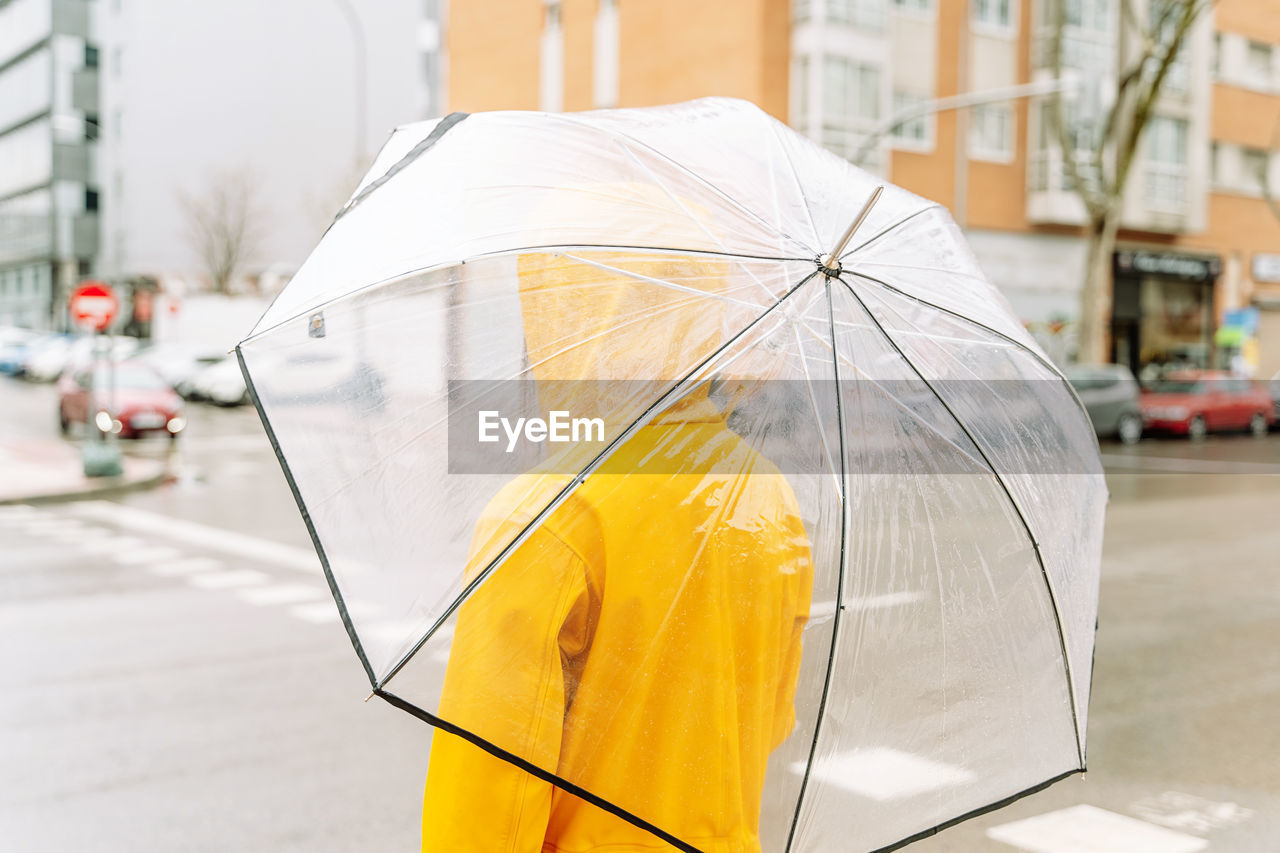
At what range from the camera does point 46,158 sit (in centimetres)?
5334

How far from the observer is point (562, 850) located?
1.71 meters

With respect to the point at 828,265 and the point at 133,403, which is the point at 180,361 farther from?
the point at 828,265

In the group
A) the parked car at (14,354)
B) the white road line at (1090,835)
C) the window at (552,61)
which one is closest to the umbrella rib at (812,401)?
the white road line at (1090,835)

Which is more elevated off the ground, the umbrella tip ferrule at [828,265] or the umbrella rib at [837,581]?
the umbrella tip ferrule at [828,265]

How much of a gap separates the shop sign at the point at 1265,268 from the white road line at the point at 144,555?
118 ft

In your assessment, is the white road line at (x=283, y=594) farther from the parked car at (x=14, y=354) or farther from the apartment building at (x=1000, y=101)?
the parked car at (x=14, y=354)

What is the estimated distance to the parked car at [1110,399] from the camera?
1008 inches

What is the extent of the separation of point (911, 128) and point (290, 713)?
1051 inches

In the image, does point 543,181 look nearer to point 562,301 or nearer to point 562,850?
point 562,301

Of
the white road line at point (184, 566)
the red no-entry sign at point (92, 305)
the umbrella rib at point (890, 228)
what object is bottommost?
the white road line at point (184, 566)

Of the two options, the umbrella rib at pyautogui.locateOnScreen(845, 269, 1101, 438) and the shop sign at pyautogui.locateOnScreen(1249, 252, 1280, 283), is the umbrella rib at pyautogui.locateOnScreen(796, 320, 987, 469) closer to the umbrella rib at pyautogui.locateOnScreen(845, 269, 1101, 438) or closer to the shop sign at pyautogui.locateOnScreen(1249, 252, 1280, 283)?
A: the umbrella rib at pyautogui.locateOnScreen(845, 269, 1101, 438)

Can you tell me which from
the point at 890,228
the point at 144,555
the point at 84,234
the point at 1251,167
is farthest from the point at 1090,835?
the point at 84,234

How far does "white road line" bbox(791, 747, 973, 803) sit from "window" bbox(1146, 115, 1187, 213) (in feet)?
115

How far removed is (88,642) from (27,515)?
7064mm
